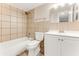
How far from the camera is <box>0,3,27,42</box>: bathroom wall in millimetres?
1893

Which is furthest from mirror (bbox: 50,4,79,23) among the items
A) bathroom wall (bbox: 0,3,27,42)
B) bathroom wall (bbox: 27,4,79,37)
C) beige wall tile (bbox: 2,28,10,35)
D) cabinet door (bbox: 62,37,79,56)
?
beige wall tile (bbox: 2,28,10,35)

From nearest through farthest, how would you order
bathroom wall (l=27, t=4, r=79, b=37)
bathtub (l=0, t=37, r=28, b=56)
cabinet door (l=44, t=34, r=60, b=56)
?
cabinet door (l=44, t=34, r=60, b=56) < bathtub (l=0, t=37, r=28, b=56) < bathroom wall (l=27, t=4, r=79, b=37)

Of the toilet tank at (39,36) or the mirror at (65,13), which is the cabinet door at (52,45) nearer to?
the toilet tank at (39,36)

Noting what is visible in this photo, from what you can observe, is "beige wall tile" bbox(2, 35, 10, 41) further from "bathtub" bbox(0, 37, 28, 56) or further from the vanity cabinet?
the vanity cabinet

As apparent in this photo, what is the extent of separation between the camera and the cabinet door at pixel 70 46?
1.41 meters

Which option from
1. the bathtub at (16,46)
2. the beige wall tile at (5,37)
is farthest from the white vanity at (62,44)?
the beige wall tile at (5,37)

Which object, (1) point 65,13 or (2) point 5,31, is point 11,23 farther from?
(1) point 65,13

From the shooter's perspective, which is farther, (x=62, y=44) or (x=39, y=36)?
(x=39, y=36)

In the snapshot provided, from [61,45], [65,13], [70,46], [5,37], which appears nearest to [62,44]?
[61,45]

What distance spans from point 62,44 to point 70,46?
0.41 feet

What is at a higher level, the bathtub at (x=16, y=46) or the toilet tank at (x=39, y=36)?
the toilet tank at (x=39, y=36)

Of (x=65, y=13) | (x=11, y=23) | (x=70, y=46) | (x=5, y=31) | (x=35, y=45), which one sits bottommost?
(x=35, y=45)

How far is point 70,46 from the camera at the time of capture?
148 centimetres

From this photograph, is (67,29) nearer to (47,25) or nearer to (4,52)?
(47,25)
